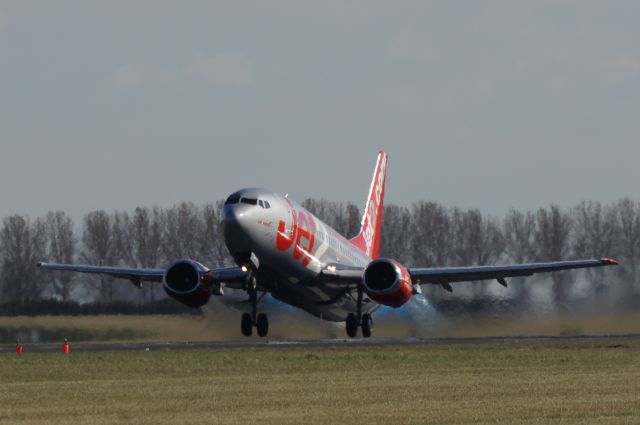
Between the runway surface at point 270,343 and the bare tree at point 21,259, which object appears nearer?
the runway surface at point 270,343

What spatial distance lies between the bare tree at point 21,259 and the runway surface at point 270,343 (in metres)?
15.3

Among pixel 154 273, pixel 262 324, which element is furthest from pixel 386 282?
pixel 154 273

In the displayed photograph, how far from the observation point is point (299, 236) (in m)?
45.9

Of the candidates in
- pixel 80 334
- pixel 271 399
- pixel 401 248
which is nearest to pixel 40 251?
pixel 401 248

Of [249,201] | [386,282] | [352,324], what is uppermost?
[249,201]

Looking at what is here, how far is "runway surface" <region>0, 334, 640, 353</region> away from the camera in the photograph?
52.2m

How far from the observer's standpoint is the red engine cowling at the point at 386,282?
1918 inches

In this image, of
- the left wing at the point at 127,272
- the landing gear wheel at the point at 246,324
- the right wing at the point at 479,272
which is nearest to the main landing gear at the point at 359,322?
the right wing at the point at 479,272

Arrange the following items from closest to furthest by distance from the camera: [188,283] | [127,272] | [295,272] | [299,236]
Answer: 1. [299,236]
2. [295,272]
3. [188,283]
4. [127,272]

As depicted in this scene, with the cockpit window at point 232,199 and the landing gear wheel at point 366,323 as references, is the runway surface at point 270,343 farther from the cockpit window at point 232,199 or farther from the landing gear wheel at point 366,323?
the cockpit window at point 232,199

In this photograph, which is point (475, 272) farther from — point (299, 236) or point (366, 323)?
point (299, 236)

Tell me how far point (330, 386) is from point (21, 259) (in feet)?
201

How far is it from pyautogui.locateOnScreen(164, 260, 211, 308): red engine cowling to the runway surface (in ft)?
9.18

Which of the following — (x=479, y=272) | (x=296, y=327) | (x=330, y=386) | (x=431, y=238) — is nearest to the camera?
(x=330, y=386)
